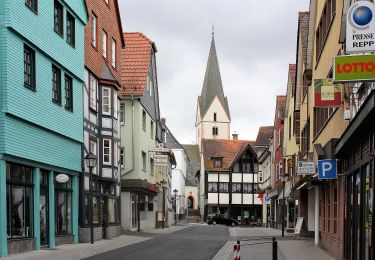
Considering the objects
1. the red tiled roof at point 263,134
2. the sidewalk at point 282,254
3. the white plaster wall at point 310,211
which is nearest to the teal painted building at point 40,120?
the sidewalk at point 282,254

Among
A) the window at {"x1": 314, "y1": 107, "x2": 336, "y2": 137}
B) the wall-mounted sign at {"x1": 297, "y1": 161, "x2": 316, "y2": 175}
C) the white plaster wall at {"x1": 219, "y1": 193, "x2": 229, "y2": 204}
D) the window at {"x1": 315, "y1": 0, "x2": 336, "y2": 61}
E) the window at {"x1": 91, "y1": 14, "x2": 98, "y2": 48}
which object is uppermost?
the window at {"x1": 91, "y1": 14, "x2": 98, "y2": 48}

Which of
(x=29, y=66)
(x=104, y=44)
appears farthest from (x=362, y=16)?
(x=104, y=44)

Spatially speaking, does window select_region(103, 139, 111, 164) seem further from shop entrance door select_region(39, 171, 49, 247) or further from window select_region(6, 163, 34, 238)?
window select_region(6, 163, 34, 238)

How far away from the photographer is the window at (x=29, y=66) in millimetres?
20875

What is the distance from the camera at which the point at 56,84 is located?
24.3 m

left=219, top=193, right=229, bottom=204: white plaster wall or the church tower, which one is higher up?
the church tower

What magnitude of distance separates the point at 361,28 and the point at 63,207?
17769 mm

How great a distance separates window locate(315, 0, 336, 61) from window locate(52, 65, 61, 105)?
9.95 metres

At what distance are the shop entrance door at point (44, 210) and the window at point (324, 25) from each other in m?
11.1

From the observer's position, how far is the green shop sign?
10.2 metres

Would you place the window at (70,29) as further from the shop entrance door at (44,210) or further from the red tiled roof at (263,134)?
the red tiled roof at (263,134)

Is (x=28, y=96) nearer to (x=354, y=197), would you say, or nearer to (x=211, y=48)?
(x=354, y=197)

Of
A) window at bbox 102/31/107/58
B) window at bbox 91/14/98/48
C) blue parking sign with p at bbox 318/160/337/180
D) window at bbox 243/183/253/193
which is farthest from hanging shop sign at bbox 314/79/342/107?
window at bbox 243/183/253/193

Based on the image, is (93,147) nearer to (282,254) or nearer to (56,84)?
(56,84)
